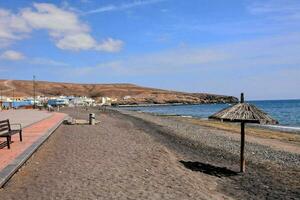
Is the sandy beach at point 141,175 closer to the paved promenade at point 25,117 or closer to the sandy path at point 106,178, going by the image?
the sandy path at point 106,178

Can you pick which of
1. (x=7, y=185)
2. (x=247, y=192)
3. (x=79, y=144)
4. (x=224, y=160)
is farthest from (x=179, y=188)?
(x=79, y=144)

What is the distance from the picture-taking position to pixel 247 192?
33.5 feet

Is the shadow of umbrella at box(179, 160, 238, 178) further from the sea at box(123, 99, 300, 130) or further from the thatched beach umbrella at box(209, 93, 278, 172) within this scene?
A: the sea at box(123, 99, 300, 130)

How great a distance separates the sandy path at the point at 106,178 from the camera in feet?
28.6

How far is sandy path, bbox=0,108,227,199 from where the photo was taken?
8719 mm

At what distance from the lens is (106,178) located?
10.1 metres

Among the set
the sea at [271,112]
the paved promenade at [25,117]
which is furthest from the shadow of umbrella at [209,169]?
the sea at [271,112]

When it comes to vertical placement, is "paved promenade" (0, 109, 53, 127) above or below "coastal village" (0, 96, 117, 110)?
below

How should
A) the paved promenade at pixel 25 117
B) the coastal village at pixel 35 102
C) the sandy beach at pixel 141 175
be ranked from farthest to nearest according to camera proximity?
the coastal village at pixel 35 102 < the paved promenade at pixel 25 117 < the sandy beach at pixel 141 175

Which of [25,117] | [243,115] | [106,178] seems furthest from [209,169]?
[25,117]

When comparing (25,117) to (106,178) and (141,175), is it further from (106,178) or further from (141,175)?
(106,178)

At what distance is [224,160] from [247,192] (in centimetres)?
524

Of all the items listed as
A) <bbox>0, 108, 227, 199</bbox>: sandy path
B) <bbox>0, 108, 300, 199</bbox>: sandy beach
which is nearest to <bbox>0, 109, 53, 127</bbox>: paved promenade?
<bbox>0, 108, 300, 199</bbox>: sandy beach

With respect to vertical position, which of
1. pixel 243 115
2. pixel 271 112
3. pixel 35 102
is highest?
pixel 243 115
